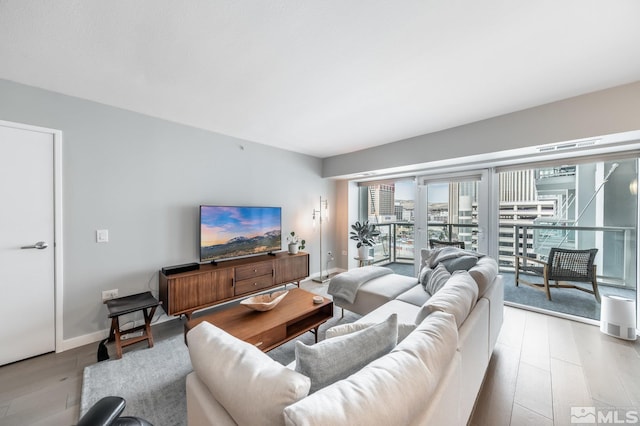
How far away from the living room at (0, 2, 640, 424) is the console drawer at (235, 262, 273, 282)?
651mm

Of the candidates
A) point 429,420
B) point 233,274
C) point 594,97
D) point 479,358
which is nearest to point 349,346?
point 429,420

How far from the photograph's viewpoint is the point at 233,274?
287 centimetres

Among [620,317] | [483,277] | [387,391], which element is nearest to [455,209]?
[620,317]

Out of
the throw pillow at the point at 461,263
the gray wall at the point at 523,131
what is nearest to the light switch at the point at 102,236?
the gray wall at the point at 523,131

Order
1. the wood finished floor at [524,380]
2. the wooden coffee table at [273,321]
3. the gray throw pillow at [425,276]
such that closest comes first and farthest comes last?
the wood finished floor at [524,380], the wooden coffee table at [273,321], the gray throw pillow at [425,276]

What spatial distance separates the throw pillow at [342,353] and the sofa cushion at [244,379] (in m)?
0.13

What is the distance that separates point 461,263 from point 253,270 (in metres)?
2.42

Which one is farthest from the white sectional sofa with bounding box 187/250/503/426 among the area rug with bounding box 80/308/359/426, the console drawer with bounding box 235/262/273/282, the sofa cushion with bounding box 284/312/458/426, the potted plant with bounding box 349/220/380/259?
the potted plant with bounding box 349/220/380/259

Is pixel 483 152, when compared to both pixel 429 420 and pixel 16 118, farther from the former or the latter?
pixel 16 118

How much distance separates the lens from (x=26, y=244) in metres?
2.07

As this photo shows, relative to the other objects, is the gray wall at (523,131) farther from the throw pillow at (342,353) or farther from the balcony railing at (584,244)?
the throw pillow at (342,353)

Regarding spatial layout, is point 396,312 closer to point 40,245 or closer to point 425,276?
point 425,276

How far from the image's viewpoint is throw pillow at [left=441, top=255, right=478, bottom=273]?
7.81 ft

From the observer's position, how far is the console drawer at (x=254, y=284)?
295 centimetres
